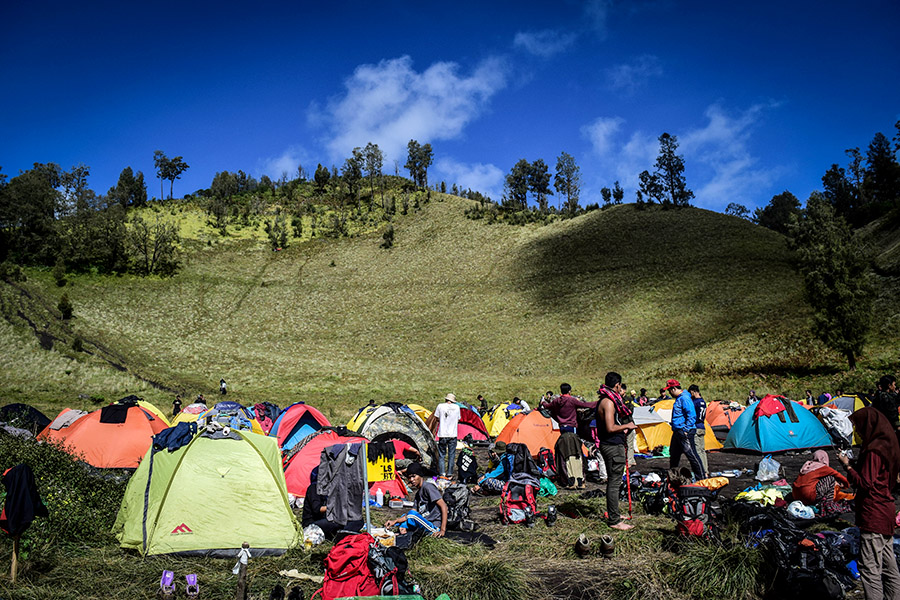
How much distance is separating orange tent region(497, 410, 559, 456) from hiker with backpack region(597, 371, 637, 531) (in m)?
6.10

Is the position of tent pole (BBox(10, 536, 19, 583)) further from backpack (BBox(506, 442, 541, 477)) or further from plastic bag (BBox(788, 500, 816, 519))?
plastic bag (BBox(788, 500, 816, 519))

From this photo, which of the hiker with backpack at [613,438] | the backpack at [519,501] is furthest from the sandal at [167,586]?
the hiker with backpack at [613,438]

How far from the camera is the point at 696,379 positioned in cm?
3097

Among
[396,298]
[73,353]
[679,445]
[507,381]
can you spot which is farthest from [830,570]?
[396,298]

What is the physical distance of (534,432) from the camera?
14.2 m

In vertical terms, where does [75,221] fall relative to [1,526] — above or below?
above

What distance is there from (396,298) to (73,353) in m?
32.6

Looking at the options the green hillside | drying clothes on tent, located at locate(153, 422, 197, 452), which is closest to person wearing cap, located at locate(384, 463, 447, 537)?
drying clothes on tent, located at locate(153, 422, 197, 452)

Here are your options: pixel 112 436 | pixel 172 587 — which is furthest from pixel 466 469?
pixel 112 436

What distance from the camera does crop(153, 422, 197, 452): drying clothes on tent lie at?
8.30m

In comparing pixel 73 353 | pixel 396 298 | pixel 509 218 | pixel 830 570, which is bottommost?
pixel 830 570

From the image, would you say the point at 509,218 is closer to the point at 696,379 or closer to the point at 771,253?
the point at 771,253

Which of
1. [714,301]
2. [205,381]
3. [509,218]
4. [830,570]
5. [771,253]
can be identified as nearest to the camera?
[830,570]

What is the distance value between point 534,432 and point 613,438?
6529mm
